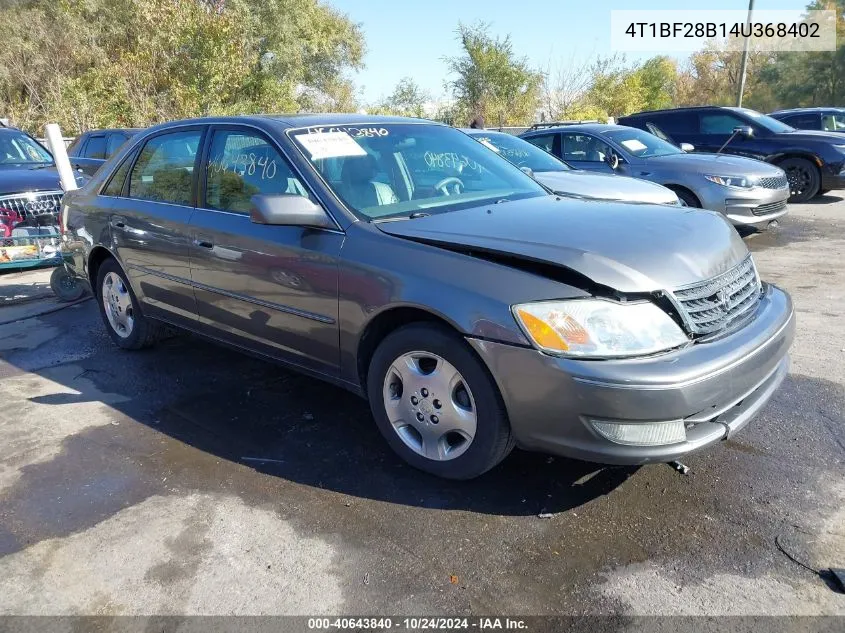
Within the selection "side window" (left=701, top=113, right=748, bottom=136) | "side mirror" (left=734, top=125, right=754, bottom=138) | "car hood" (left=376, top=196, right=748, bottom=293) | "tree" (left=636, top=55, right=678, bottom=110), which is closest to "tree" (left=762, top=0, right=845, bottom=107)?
"tree" (left=636, top=55, right=678, bottom=110)

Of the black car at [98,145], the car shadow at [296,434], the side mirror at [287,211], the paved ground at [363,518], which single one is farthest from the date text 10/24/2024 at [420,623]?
the black car at [98,145]

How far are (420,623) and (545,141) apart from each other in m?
8.45

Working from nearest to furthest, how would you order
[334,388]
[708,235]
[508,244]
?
[508,244] < [708,235] < [334,388]

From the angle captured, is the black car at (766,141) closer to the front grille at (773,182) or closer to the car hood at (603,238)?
the front grille at (773,182)

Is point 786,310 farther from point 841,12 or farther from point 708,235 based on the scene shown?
point 841,12

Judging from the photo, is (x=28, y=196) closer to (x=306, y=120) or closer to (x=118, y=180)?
(x=118, y=180)

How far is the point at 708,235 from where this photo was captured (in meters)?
3.02

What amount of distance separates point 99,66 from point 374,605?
2595cm

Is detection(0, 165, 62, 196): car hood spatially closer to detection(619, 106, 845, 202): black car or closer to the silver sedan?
the silver sedan

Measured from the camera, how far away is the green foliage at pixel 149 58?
67.5 feet

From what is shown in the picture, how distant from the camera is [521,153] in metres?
7.93

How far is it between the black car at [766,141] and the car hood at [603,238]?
8.98 metres

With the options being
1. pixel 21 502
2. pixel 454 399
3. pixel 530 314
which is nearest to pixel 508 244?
pixel 530 314

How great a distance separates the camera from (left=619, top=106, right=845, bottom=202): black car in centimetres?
1132
